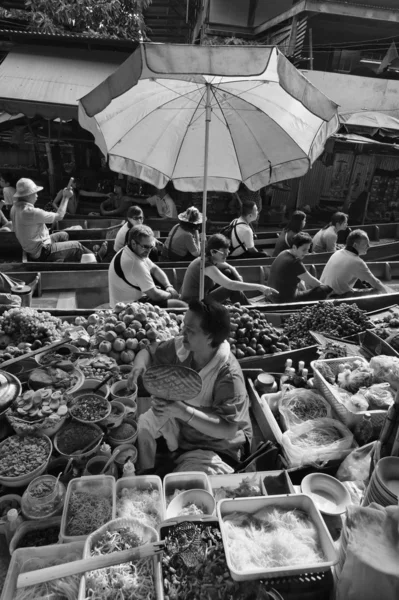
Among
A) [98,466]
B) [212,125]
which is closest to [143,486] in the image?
[98,466]

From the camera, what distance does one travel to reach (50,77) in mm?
9953

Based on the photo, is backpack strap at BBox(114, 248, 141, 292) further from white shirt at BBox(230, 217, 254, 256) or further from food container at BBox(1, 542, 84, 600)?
food container at BBox(1, 542, 84, 600)

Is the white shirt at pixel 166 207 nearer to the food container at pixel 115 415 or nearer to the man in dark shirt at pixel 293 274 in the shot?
the man in dark shirt at pixel 293 274

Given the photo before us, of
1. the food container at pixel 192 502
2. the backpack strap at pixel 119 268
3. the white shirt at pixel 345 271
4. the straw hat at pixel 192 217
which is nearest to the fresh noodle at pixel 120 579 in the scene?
the food container at pixel 192 502

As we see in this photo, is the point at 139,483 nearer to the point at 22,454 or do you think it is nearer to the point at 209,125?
the point at 22,454

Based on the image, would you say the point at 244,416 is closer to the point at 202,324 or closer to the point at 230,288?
the point at 202,324

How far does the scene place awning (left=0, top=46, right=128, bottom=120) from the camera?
8.92 meters

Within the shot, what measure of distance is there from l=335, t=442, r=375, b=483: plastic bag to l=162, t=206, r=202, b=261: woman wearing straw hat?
4292 millimetres

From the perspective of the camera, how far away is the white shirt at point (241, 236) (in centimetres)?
655

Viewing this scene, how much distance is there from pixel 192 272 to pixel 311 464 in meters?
2.76

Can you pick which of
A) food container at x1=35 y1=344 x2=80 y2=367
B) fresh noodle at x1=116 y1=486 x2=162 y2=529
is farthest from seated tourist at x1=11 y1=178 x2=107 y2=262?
fresh noodle at x1=116 y1=486 x2=162 y2=529

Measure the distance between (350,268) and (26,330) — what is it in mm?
4253

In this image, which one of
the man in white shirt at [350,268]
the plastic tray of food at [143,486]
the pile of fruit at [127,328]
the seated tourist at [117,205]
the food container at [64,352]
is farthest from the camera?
Answer: the seated tourist at [117,205]

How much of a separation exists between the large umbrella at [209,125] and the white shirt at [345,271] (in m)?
1.95
